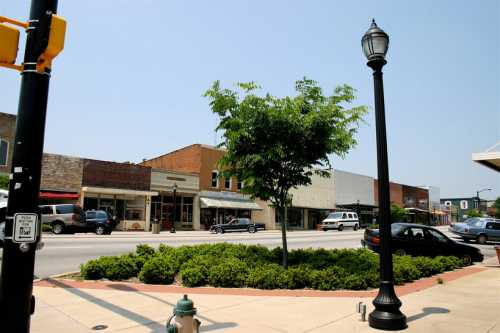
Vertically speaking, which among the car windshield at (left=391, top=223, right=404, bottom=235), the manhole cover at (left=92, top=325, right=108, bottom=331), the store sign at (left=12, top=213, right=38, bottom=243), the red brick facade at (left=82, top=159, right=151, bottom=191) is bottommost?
the manhole cover at (left=92, top=325, right=108, bottom=331)

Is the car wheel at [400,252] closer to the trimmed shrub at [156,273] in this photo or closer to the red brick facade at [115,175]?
the trimmed shrub at [156,273]

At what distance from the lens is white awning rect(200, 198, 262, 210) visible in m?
A: 41.6

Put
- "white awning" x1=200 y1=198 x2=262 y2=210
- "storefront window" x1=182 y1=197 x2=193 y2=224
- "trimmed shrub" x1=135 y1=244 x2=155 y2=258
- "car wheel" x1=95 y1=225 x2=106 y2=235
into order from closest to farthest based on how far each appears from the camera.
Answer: "trimmed shrub" x1=135 y1=244 x2=155 y2=258 < "car wheel" x1=95 y1=225 x2=106 y2=235 < "storefront window" x1=182 y1=197 x2=193 y2=224 < "white awning" x1=200 y1=198 x2=262 y2=210

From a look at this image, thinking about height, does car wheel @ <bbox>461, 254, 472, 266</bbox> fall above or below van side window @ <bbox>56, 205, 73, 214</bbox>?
below

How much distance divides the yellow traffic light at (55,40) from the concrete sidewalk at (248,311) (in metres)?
3.57

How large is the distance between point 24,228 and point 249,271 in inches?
244

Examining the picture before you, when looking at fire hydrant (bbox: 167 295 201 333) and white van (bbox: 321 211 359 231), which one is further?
white van (bbox: 321 211 359 231)

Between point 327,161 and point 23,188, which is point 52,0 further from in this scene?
point 327,161

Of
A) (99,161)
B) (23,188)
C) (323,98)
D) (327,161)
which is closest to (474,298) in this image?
(327,161)

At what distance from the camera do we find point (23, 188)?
381cm

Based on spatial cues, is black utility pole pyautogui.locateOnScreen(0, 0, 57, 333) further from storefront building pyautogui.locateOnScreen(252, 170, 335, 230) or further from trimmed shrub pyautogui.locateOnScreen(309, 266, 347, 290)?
storefront building pyautogui.locateOnScreen(252, 170, 335, 230)

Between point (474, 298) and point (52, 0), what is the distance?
8.65m

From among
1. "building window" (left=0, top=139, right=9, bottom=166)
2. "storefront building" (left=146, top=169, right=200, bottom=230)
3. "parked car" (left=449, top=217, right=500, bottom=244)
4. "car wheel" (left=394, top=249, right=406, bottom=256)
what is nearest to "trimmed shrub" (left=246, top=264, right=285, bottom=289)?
"car wheel" (left=394, top=249, right=406, bottom=256)

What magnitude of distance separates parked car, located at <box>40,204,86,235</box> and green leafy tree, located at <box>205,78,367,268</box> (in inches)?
698
